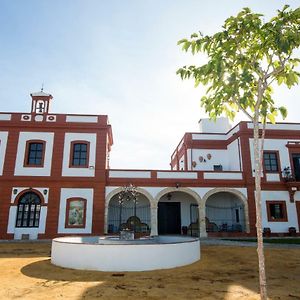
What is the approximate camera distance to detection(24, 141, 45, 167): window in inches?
742

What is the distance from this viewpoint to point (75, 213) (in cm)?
1803

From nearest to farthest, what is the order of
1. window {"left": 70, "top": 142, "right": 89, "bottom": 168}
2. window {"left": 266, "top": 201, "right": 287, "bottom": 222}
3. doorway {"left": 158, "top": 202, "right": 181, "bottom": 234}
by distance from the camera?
window {"left": 70, "top": 142, "right": 89, "bottom": 168}, window {"left": 266, "top": 201, "right": 287, "bottom": 222}, doorway {"left": 158, "top": 202, "right": 181, "bottom": 234}

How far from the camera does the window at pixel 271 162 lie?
20.5 metres

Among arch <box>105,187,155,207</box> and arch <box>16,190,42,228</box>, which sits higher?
arch <box>105,187,155,207</box>

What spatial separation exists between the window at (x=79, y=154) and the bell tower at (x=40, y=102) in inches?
139

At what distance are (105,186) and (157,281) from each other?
469 inches

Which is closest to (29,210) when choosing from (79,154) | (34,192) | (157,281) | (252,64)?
(34,192)

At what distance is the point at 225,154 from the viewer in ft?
77.5

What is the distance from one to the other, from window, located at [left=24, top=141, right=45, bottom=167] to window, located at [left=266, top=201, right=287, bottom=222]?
52.7 feet

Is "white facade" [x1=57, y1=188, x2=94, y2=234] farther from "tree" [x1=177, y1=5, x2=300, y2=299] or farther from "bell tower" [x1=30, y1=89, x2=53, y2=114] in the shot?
"tree" [x1=177, y1=5, x2=300, y2=299]

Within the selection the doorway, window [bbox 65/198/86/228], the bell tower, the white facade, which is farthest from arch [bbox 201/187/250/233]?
the bell tower

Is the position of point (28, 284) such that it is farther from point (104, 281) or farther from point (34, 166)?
point (34, 166)

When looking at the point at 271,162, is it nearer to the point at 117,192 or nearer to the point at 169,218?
the point at 169,218

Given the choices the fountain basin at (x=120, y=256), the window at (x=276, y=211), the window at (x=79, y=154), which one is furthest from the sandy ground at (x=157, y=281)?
the window at (x=276, y=211)
